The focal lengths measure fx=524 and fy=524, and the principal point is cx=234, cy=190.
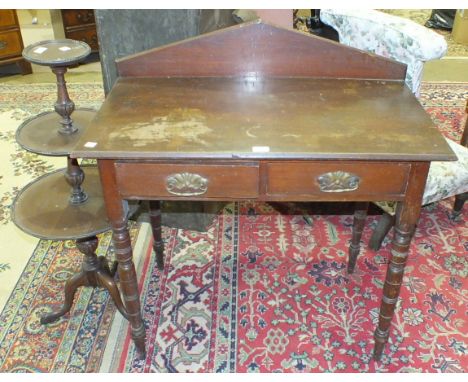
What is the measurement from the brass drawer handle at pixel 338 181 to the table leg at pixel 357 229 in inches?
29.0

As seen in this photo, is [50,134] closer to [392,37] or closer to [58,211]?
[58,211]

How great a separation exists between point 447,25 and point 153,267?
4573 millimetres

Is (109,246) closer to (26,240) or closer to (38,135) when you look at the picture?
(26,240)

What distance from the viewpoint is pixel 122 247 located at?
1697 mm

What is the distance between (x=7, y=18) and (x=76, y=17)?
24.1 inches

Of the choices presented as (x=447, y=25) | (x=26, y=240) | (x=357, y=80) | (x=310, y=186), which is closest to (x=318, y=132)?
(x=310, y=186)

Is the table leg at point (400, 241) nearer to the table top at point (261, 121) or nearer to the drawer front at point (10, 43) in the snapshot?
the table top at point (261, 121)

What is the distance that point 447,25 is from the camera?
5.53 m

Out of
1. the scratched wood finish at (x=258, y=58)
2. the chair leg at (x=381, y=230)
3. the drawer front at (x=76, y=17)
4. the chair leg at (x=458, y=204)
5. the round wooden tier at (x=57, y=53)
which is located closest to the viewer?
the round wooden tier at (x=57, y=53)

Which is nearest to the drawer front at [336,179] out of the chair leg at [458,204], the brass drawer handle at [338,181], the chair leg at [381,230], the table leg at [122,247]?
the brass drawer handle at [338,181]

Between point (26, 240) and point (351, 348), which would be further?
point (26, 240)

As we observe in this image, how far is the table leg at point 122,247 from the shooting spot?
154 centimetres

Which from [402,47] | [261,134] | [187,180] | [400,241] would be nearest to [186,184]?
[187,180]

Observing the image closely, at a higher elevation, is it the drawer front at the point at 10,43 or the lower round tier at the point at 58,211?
the lower round tier at the point at 58,211
